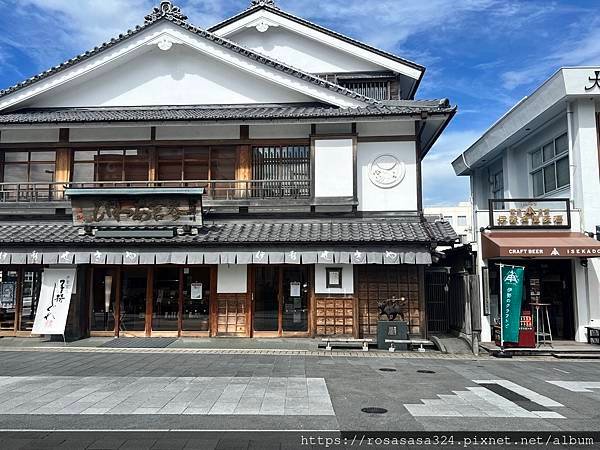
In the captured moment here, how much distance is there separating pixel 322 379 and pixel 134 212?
8288 millimetres

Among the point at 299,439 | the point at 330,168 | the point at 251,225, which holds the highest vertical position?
the point at 330,168

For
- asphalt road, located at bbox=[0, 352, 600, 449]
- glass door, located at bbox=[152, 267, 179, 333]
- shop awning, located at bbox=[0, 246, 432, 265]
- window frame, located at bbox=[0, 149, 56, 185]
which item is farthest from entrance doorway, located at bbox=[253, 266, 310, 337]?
window frame, located at bbox=[0, 149, 56, 185]

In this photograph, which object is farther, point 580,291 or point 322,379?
point 580,291

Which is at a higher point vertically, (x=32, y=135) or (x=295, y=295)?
(x=32, y=135)

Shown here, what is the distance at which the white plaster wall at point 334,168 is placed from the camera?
1587 centimetres

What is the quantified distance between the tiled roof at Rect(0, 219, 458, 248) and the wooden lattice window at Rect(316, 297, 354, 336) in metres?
2.30

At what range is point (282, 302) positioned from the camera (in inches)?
631

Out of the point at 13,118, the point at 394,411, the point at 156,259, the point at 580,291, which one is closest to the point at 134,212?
the point at 156,259

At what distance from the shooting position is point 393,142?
16297 mm

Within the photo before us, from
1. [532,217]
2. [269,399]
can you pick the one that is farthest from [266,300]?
[532,217]

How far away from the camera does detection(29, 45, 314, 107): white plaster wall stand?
17.6 metres

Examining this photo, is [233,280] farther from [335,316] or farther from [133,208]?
[133,208]

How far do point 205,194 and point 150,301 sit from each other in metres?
4.04

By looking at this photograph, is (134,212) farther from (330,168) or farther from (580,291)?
(580,291)
